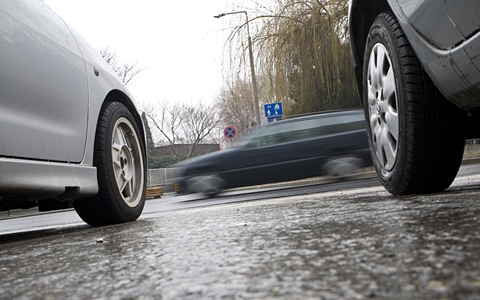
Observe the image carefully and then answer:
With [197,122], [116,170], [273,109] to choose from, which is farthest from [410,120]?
[197,122]

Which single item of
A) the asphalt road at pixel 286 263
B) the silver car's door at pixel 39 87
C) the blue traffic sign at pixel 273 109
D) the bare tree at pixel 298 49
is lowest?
the asphalt road at pixel 286 263

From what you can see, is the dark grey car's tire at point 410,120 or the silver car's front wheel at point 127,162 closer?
the dark grey car's tire at point 410,120

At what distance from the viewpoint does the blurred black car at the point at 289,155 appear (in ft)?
35.4

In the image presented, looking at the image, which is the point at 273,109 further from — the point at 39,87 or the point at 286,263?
the point at 286,263

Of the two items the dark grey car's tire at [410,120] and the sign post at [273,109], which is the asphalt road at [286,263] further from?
the sign post at [273,109]

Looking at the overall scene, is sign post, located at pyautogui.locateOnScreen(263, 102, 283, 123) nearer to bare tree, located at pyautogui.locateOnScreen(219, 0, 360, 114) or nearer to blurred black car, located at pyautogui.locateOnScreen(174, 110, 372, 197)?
bare tree, located at pyautogui.locateOnScreen(219, 0, 360, 114)

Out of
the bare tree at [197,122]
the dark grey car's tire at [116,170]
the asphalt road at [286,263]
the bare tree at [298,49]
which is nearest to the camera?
the asphalt road at [286,263]

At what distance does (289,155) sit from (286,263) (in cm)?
990

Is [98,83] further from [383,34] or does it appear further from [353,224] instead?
[353,224]

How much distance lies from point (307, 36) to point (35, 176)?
12513mm

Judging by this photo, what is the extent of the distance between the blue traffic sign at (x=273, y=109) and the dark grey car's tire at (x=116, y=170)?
12.2 m

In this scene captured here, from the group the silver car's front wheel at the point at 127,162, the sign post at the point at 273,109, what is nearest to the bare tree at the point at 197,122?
the sign post at the point at 273,109

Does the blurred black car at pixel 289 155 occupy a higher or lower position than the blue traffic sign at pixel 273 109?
lower

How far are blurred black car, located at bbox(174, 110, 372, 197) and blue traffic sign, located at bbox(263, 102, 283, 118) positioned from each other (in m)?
4.51
